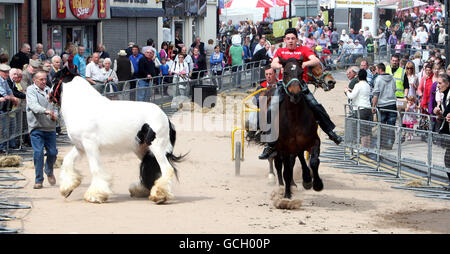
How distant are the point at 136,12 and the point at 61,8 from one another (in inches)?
308

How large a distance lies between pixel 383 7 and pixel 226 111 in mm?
28717

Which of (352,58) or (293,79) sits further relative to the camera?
(352,58)

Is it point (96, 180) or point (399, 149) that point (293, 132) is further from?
point (399, 149)

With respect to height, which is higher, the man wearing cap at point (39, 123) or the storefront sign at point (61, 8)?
the storefront sign at point (61, 8)

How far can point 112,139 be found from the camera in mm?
12266

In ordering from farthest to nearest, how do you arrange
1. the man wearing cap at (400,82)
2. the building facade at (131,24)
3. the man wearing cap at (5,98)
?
the building facade at (131,24), the man wearing cap at (400,82), the man wearing cap at (5,98)

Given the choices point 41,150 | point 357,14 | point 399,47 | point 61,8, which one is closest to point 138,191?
point 41,150

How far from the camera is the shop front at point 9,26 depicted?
83.9 feet

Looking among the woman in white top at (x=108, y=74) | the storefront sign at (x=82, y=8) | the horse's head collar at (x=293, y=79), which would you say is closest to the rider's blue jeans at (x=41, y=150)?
the horse's head collar at (x=293, y=79)

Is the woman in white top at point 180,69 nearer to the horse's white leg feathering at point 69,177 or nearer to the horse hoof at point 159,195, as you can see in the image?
the horse's white leg feathering at point 69,177

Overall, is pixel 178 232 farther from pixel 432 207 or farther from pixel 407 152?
pixel 407 152

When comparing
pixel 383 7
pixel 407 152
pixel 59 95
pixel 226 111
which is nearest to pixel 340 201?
pixel 407 152

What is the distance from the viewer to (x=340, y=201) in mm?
13172

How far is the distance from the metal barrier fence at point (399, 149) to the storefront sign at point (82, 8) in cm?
1363
